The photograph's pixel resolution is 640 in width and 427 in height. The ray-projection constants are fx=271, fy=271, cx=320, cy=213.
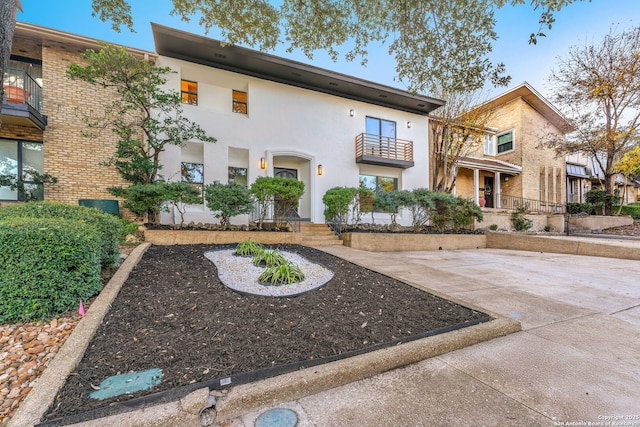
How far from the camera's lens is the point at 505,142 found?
18484 millimetres

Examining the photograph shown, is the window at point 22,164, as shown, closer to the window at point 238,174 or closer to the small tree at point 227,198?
the window at point 238,174

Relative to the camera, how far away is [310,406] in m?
1.71

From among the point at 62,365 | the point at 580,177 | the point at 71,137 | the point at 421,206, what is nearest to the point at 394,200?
the point at 421,206

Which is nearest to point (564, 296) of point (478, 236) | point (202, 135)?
point (478, 236)

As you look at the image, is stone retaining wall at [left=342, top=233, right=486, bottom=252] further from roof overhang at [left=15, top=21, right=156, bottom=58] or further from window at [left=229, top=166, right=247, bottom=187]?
roof overhang at [left=15, top=21, right=156, bottom=58]

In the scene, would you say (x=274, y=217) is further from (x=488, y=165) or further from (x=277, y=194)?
(x=488, y=165)

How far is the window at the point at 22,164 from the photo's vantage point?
8242 millimetres

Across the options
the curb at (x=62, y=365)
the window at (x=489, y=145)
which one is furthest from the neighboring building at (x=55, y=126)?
the window at (x=489, y=145)

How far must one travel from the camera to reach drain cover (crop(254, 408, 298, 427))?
1.54 metres

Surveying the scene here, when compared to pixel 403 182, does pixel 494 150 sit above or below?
above

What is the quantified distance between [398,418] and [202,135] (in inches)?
351

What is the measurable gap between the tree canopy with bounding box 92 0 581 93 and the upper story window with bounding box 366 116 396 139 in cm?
673

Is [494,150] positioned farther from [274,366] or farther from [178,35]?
[274,366]

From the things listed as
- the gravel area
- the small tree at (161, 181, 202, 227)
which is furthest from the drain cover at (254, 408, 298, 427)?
the small tree at (161, 181, 202, 227)
